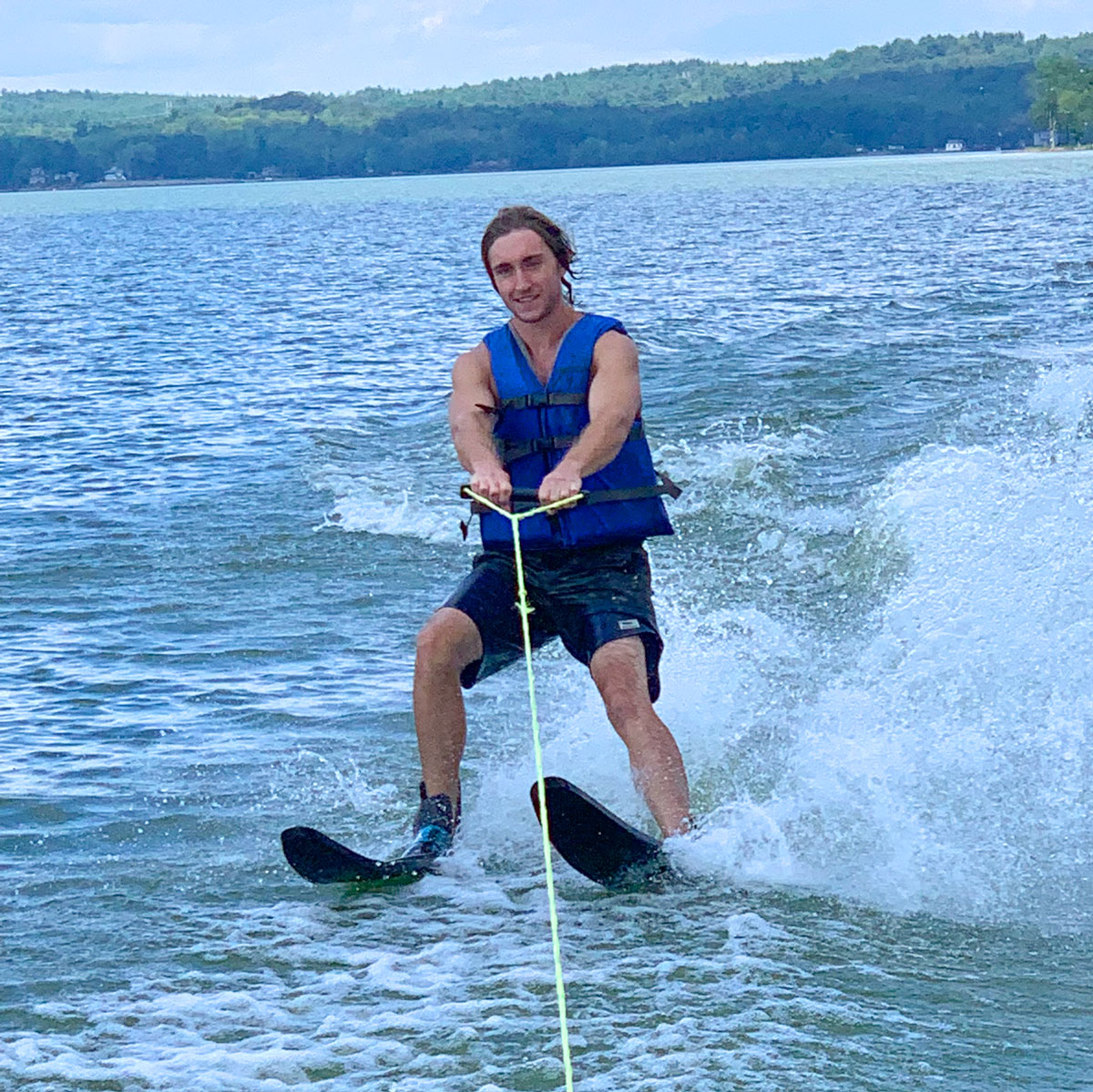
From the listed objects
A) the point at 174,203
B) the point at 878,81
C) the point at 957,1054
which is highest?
the point at 878,81

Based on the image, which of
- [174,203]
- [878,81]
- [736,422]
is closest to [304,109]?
[878,81]

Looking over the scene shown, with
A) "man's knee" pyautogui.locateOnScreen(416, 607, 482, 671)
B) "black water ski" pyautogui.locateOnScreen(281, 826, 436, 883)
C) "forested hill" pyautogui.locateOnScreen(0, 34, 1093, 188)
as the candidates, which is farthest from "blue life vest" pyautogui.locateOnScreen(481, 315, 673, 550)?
"forested hill" pyautogui.locateOnScreen(0, 34, 1093, 188)

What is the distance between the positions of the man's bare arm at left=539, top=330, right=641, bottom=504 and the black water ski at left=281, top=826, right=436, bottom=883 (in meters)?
1.06

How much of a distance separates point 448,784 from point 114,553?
5324 mm

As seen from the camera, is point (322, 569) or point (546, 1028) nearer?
point (546, 1028)

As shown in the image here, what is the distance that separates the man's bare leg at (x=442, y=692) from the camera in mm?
4508

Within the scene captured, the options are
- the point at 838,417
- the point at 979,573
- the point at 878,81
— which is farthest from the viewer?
the point at 878,81

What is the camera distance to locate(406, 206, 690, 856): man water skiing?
177 inches

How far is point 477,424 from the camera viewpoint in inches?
181

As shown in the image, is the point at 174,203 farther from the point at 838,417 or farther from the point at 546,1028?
the point at 546,1028

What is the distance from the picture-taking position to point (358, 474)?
38.1 feet

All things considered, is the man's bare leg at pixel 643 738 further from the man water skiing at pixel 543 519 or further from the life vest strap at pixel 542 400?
the life vest strap at pixel 542 400

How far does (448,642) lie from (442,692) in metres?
0.14

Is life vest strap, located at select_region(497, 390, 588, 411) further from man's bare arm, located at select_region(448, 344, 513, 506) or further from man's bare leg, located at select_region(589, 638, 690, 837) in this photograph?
man's bare leg, located at select_region(589, 638, 690, 837)
